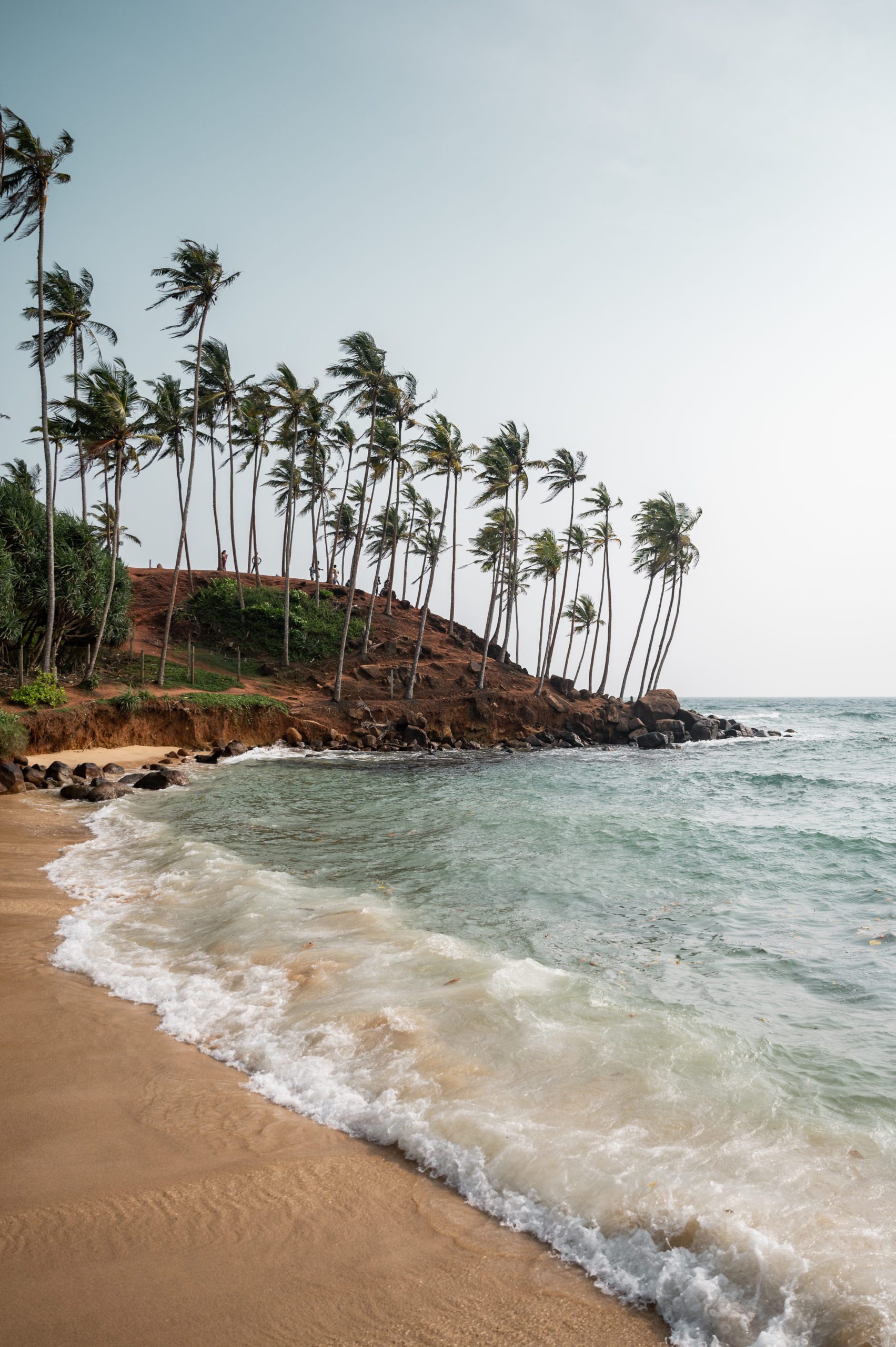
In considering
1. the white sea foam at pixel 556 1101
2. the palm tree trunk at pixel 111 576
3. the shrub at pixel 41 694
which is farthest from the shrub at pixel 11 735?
the white sea foam at pixel 556 1101

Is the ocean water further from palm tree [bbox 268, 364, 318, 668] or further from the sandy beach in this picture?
palm tree [bbox 268, 364, 318, 668]

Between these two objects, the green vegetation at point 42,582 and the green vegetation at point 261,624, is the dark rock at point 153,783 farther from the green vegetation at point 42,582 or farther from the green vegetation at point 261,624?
the green vegetation at point 261,624

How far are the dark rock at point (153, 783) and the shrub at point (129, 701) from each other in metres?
7.22

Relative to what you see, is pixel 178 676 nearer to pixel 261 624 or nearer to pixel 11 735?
pixel 261 624

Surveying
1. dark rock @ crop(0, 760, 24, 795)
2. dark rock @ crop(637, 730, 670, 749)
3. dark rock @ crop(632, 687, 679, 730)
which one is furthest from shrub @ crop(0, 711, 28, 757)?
dark rock @ crop(632, 687, 679, 730)

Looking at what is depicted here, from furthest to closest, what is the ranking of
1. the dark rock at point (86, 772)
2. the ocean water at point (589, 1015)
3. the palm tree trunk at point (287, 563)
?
the palm tree trunk at point (287, 563)
the dark rock at point (86, 772)
the ocean water at point (589, 1015)

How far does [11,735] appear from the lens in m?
19.3

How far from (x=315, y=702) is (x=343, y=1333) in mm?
31398

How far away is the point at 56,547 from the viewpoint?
26.8 m

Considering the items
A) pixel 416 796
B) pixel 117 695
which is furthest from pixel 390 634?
pixel 416 796

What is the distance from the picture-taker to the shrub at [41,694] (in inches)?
891

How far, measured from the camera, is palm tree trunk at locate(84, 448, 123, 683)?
27.1m

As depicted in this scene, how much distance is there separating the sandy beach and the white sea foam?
0.75ft

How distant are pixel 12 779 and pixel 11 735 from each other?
362 cm
